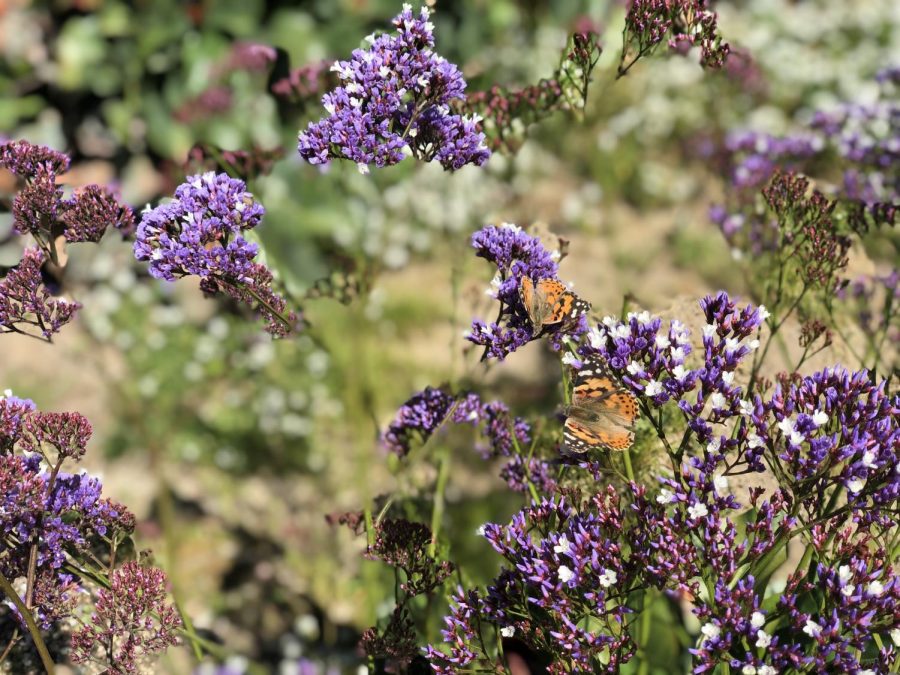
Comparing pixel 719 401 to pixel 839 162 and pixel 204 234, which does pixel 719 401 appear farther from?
pixel 839 162

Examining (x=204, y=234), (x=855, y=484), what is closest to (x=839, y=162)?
(x=855, y=484)

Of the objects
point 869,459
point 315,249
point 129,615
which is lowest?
point 129,615

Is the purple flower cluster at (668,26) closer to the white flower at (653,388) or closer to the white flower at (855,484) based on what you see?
the white flower at (653,388)

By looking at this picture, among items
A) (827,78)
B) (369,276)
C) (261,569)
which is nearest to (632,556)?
(369,276)

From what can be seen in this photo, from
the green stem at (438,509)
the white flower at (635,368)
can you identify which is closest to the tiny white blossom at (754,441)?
the white flower at (635,368)

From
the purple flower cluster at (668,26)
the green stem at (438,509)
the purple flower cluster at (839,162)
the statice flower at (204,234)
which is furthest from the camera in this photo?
the purple flower cluster at (839,162)
